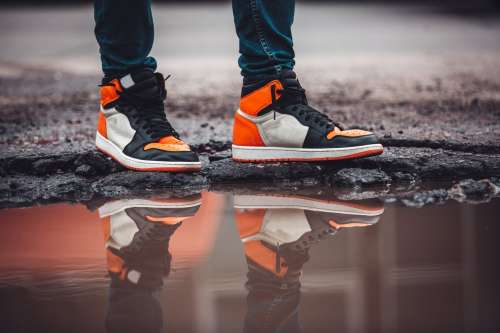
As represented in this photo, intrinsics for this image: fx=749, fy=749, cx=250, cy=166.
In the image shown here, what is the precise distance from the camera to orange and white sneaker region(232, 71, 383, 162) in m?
2.04

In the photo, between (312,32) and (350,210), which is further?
(312,32)

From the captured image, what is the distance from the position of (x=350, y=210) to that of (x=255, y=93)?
0.50 metres

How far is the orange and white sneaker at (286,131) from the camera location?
2041 mm

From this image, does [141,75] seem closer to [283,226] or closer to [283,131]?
[283,131]

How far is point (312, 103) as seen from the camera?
11.8 ft

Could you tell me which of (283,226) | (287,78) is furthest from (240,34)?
(283,226)

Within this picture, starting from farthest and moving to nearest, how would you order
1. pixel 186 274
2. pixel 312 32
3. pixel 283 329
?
1. pixel 312 32
2. pixel 186 274
3. pixel 283 329

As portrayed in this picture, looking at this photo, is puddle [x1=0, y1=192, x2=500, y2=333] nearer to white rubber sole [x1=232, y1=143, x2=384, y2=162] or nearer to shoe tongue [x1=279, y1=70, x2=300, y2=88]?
white rubber sole [x1=232, y1=143, x2=384, y2=162]

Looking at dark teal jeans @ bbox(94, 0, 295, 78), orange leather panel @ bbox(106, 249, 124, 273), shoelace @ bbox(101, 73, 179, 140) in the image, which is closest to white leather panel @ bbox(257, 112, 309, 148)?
dark teal jeans @ bbox(94, 0, 295, 78)

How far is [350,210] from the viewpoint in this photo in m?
1.75

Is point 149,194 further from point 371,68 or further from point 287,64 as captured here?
point 371,68

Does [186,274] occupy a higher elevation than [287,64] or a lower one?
lower

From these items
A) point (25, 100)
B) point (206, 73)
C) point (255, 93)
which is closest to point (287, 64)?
point (255, 93)

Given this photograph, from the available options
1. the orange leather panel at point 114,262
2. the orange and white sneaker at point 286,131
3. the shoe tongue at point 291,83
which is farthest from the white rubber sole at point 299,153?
the orange leather panel at point 114,262
